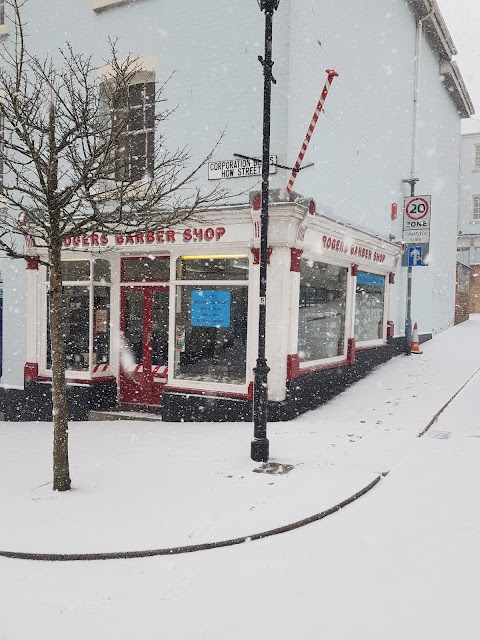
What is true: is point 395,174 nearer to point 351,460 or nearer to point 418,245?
point 418,245

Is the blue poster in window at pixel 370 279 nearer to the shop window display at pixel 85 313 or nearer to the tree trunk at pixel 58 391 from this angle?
the shop window display at pixel 85 313

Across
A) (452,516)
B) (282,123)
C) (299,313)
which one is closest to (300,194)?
(282,123)

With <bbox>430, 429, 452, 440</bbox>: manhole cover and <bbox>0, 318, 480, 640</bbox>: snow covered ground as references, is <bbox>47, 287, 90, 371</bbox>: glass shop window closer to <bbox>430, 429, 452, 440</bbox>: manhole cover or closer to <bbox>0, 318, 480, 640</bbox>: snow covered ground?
<bbox>0, 318, 480, 640</bbox>: snow covered ground

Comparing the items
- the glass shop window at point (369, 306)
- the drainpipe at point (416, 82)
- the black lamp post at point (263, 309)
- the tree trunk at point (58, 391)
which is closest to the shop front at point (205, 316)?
the glass shop window at point (369, 306)

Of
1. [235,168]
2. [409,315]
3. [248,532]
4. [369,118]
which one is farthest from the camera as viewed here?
[409,315]

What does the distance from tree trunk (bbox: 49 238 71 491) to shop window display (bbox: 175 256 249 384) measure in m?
4.12

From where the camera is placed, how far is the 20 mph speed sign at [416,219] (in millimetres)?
14625

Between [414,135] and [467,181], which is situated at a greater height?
[467,181]

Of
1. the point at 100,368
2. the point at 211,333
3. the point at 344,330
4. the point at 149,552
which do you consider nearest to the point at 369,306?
the point at 344,330

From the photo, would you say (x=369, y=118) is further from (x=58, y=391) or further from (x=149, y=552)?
(x=149, y=552)

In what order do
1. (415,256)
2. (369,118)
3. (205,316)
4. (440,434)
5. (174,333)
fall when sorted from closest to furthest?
(440,434) < (205,316) < (174,333) < (369,118) < (415,256)

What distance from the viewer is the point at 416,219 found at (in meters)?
14.8

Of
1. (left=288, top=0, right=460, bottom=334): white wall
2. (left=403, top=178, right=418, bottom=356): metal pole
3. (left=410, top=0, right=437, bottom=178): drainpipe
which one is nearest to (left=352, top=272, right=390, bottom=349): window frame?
(left=288, top=0, right=460, bottom=334): white wall

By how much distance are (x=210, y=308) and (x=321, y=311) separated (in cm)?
254
